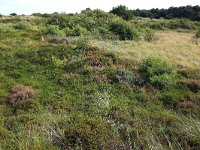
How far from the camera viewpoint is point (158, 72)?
819 inches

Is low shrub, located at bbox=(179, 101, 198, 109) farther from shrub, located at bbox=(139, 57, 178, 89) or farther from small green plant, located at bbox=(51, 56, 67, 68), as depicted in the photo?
small green plant, located at bbox=(51, 56, 67, 68)

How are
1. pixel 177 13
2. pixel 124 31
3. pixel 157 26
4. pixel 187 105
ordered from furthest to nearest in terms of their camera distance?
pixel 177 13, pixel 157 26, pixel 124 31, pixel 187 105

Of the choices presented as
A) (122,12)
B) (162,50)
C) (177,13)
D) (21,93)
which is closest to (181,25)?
(122,12)

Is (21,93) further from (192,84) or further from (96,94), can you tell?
(192,84)

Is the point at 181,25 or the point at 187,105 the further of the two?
the point at 181,25

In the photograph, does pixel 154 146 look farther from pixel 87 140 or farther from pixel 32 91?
pixel 32 91

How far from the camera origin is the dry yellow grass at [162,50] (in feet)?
80.9

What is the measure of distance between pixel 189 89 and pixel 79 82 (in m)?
5.35

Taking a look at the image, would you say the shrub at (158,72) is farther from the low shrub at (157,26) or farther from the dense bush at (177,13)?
the dense bush at (177,13)

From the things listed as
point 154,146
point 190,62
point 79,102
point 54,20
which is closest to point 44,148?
point 154,146

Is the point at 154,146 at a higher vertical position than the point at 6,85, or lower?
higher

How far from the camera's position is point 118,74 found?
68.7ft

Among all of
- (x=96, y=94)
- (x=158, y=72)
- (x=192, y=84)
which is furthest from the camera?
(x=158, y=72)

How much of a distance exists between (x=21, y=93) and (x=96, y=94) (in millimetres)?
3369
